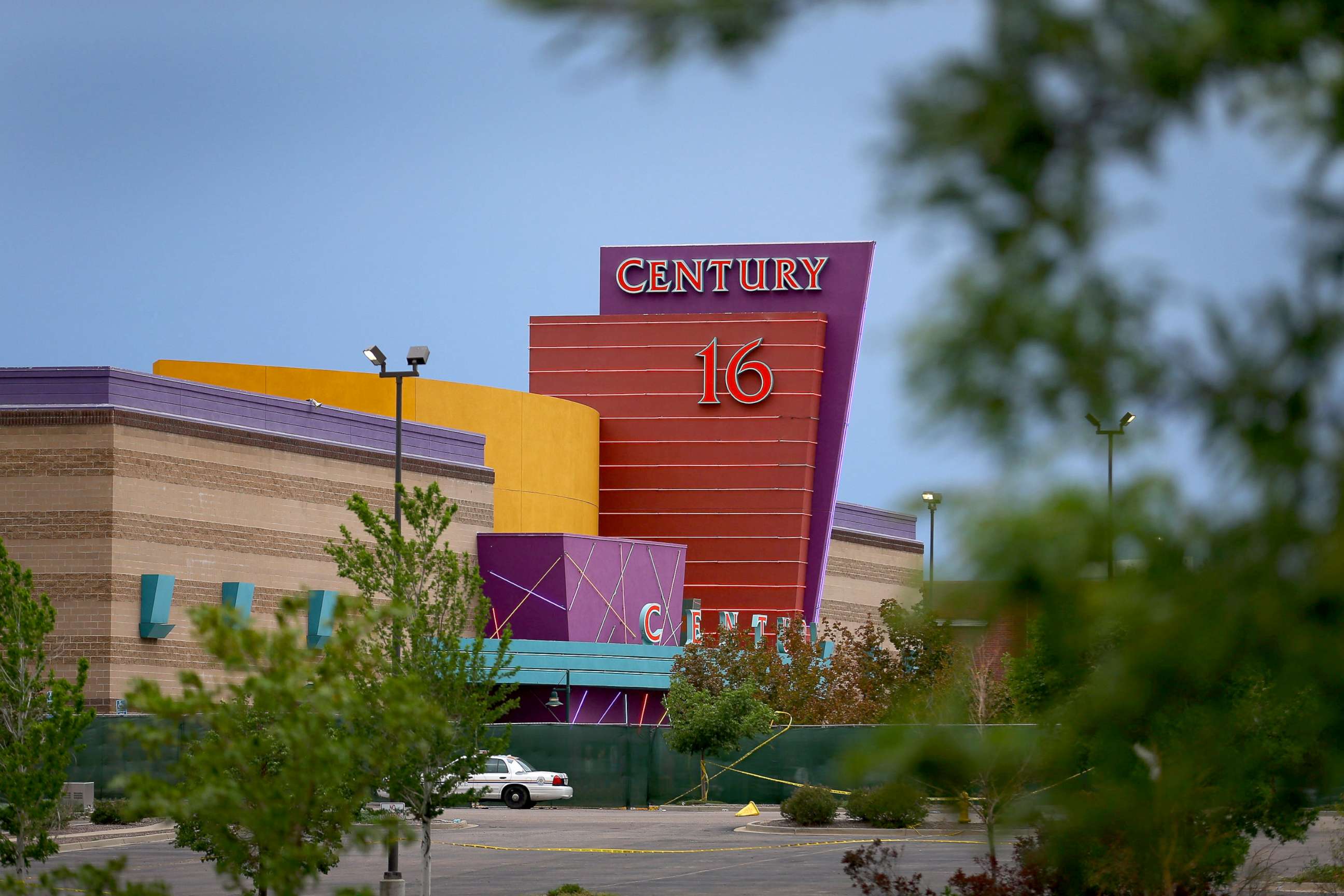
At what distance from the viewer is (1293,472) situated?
3152 mm

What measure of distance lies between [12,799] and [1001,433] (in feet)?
67.6

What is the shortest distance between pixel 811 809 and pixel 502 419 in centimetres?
3448

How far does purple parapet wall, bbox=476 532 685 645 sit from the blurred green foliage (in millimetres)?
56754

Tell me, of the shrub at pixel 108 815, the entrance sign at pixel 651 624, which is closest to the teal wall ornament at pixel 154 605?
the shrub at pixel 108 815

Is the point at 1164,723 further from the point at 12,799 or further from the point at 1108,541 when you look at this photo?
the point at 12,799

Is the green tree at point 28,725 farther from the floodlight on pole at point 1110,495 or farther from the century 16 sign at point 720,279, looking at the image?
the century 16 sign at point 720,279

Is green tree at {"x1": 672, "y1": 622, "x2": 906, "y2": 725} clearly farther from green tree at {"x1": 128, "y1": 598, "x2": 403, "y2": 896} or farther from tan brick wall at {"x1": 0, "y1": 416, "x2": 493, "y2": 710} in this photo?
green tree at {"x1": 128, "y1": 598, "x2": 403, "y2": 896}

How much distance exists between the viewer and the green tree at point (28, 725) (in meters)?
21.0

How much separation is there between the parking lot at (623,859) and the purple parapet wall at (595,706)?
724 inches

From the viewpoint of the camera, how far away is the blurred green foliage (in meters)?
3.10

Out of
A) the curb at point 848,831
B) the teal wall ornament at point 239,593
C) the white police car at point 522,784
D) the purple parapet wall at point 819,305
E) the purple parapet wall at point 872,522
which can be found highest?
the purple parapet wall at point 819,305

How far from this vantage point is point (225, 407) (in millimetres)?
51844

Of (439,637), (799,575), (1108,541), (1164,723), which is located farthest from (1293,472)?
(799,575)

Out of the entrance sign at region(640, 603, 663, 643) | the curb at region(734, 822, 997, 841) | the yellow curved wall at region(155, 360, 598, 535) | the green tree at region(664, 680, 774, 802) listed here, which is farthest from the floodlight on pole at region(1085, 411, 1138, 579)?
the yellow curved wall at region(155, 360, 598, 535)
